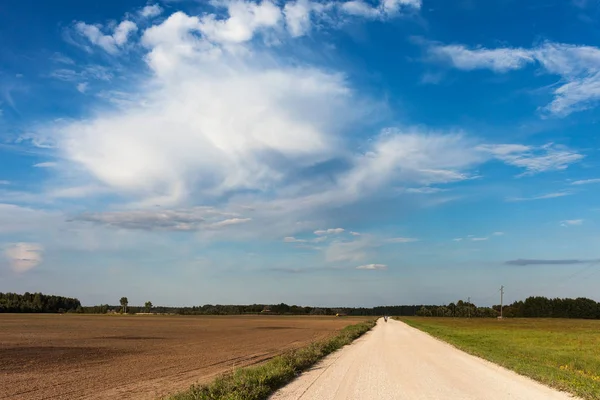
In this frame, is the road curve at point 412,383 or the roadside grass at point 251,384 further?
the road curve at point 412,383

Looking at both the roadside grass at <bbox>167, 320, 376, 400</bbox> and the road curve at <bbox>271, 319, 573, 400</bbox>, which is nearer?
the roadside grass at <bbox>167, 320, 376, 400</bbox>

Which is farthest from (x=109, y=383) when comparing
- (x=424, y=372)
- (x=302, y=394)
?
(x=424, y=372)

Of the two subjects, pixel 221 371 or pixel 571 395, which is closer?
pixel 571 395

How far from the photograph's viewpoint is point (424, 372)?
21.3 meters

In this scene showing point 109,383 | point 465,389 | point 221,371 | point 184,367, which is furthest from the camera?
point 184,367

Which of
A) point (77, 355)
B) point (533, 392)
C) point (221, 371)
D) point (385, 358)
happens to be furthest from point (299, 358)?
point (77, 355)

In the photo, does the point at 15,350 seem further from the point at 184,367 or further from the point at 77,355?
the point at 184,367

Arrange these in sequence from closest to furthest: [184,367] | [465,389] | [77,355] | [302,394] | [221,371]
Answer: [302,394], [465,389], [221,371], [184,367], [77,355]

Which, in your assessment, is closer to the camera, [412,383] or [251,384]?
[251,384]

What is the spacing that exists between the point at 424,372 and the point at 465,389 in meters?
4.89

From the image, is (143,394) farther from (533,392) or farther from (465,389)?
(533,392)

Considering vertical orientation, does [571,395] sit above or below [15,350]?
above

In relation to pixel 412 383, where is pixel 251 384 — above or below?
above

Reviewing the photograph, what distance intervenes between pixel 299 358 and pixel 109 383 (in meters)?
8.82
